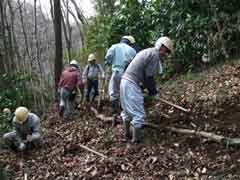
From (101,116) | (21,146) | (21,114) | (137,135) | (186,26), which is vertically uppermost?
(186,26)

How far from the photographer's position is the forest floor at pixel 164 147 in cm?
688

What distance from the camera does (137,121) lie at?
7957 mm

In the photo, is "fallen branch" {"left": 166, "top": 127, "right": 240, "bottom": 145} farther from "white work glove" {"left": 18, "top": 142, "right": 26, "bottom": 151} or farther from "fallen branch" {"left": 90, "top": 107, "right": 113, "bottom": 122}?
"white work glove" {"left": 18, "top": 142, "right": 26, "bottom": 151}

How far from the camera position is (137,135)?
818cm

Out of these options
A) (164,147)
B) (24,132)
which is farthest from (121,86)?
(24,132)

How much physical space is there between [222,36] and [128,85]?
5.53m

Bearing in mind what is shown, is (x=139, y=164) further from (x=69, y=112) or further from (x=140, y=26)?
(x=140, y=26)

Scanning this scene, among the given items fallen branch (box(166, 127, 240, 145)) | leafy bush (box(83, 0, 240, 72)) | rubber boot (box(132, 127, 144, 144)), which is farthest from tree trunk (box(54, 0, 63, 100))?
fallen branch (box(166, 127, 240, 145))

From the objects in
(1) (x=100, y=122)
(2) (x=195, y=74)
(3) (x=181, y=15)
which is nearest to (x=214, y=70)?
(2) (x=195, y=74)

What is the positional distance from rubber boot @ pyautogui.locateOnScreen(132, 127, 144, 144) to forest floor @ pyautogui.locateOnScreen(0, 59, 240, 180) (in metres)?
0.17

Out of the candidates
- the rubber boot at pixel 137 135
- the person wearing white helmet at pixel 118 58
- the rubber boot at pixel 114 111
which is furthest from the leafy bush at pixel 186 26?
the rubber boot at pixel 137 135

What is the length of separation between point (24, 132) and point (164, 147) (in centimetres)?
405

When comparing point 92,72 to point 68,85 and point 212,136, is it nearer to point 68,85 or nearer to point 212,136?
point 68,85

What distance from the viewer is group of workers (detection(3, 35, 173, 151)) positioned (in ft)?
26.1
